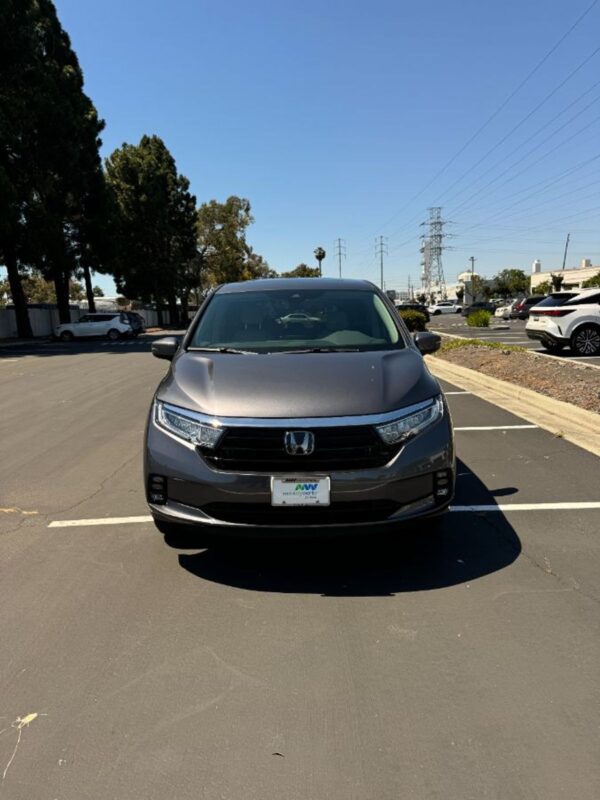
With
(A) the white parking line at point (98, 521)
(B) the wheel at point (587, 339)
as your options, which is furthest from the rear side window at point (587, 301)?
(A) the white parking line at point (98, 521)

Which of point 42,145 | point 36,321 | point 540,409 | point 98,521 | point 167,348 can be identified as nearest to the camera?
point 98,521

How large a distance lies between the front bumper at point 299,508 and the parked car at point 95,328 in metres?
32.9

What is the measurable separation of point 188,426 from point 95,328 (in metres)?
33.1

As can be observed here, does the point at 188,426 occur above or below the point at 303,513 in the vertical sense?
above

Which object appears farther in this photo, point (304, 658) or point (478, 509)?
point (478, 509)

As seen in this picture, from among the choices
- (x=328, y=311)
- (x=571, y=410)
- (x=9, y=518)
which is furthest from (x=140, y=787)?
(x=571, y=410)

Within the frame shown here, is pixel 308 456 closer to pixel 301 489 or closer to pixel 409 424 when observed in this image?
pixel 301 489

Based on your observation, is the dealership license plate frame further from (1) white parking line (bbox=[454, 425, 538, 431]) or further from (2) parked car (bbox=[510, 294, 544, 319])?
(2) parked car (bbox=[510, 294, 544, 319])

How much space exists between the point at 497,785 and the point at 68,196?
36389mm

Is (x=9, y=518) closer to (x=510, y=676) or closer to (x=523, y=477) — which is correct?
(x=510, y=676)

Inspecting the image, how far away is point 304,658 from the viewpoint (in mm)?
2898

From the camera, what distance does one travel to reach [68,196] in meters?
33.7

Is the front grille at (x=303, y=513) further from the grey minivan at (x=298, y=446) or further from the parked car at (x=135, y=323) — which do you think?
the parked car at (x=135, y=323)

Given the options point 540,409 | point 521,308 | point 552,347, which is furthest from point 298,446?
point 521,308
